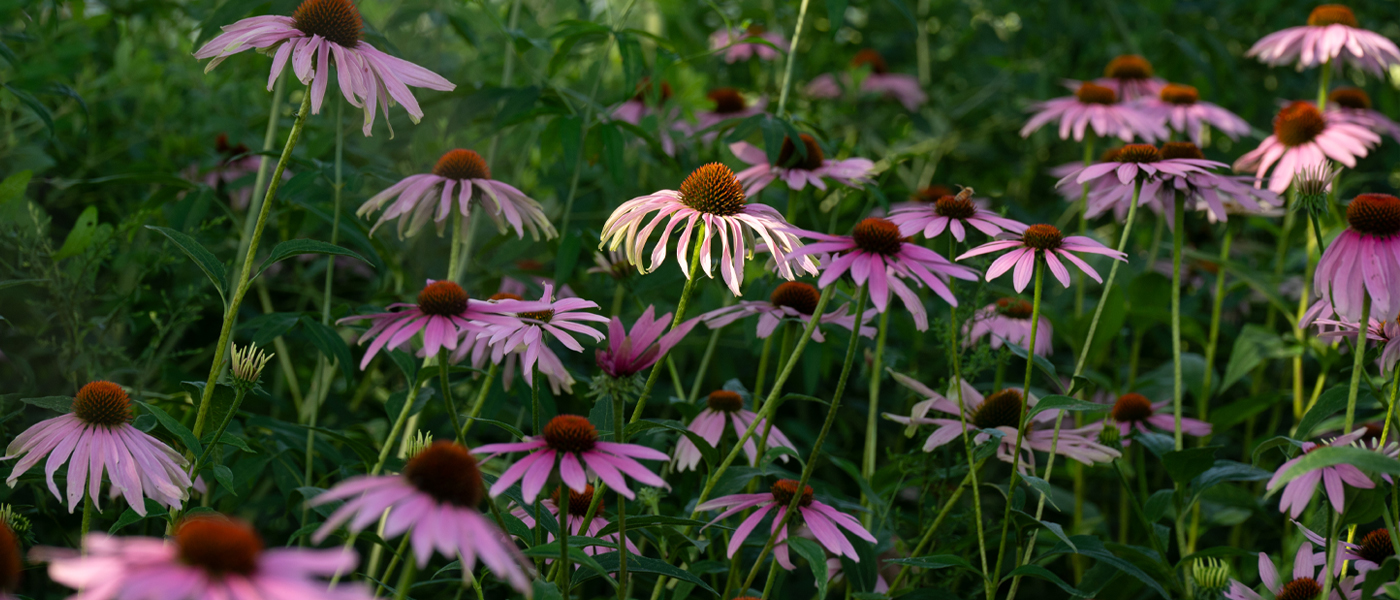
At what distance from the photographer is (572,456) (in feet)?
2.87

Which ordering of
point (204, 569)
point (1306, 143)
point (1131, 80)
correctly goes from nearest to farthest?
point (204, 569) < point (1306, 143) < point (1131, 80)

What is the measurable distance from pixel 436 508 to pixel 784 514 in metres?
0.58

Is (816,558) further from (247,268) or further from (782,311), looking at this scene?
(247,268)

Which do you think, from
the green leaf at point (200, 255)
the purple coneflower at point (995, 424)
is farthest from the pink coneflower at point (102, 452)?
the purple coneflower at point (995, 424)

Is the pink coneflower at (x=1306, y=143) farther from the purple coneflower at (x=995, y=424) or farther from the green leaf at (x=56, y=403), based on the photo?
the green leaf at (x=56, y=403)

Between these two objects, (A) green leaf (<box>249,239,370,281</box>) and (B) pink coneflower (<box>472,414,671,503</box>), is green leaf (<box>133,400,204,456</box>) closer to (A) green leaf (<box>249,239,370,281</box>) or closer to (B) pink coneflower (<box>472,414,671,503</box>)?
(A) green leaf (<box>249,239,370,281</box>)

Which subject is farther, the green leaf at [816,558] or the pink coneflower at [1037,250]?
the pink coneflower at [1037,250]

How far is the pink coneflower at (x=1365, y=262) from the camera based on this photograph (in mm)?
1132

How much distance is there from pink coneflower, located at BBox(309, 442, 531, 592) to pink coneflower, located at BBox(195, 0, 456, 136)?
0.54 m

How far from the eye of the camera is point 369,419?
2129 mm

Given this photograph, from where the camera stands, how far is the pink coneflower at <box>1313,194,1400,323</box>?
1132 mm

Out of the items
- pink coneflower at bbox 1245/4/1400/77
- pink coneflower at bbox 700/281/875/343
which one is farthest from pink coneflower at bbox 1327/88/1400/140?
pink coneflower at bbox 700/281/875/343

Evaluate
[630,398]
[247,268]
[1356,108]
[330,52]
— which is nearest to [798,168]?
[630,398]

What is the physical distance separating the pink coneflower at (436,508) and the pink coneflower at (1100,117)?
69.8 inches
